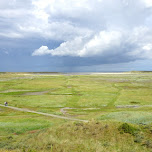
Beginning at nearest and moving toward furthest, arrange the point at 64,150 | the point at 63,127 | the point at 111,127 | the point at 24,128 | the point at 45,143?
the point at 64,150 < the point at 45,143 < the point at 111,127 < the point at 63,127 < the point at 24,128

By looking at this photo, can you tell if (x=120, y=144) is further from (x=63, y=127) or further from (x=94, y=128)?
(x=63, y=127)

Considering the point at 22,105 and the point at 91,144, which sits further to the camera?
the point at 22,105

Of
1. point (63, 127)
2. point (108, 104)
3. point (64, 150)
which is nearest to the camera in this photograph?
point (64, 150)

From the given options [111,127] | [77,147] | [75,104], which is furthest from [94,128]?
[75,104]

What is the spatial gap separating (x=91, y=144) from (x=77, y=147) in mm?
1851

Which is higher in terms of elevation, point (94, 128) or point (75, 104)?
point (94, 128)

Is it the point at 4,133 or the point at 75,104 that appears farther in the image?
the point at 75,104

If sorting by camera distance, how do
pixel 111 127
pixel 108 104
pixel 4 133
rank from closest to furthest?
1. pixel 111 127
2. pixel 4 133
3. pixel 108 104

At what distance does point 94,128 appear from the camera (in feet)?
75.1

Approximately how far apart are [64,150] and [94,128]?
8.34 m

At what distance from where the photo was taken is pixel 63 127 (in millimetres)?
24344

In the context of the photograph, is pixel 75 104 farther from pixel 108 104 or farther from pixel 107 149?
pixel 107 149

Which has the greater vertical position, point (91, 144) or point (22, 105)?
point (91, 144)

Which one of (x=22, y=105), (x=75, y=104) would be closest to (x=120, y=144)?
(x=75, y=104)
